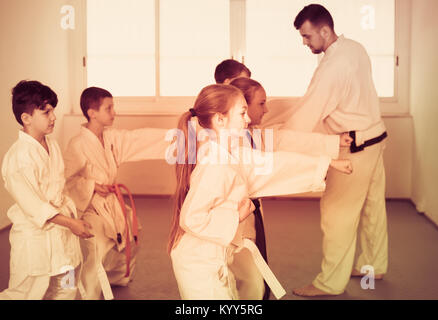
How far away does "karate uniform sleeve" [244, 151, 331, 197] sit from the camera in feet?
6.51

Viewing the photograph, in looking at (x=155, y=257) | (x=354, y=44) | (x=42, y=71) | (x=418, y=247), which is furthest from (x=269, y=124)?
(x=42, y=71)

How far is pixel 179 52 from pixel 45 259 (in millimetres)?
3770

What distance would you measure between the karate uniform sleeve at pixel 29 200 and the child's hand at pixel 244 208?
784mm

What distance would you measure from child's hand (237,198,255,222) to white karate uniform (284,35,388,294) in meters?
0.98

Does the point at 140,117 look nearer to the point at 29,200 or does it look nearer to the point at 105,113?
the point at 105,113

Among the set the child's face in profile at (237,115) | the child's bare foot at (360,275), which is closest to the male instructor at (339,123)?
the child's bare foot at (360,275)

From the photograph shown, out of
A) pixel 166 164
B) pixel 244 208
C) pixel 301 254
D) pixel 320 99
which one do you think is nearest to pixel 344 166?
pixel 244 208

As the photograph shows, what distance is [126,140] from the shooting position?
2873 mm

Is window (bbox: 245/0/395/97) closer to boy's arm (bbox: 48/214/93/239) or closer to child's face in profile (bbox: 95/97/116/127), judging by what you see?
child's face in profile (bbox: 95/97/116/127)

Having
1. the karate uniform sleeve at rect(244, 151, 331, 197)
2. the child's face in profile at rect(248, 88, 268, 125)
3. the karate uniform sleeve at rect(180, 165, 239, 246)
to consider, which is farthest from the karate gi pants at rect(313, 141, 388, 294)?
the karate uniform sleeve at rect(180, 165, 239, 246)

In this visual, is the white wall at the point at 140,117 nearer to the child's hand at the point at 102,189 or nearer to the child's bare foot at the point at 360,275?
the child's bare foot at the point at 360,275

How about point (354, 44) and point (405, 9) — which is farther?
point (405, 9)

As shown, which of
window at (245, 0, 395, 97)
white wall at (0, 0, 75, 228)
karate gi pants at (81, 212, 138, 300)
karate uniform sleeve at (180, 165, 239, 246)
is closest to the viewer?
karate uniform sleeve at (180, 165, 239, 246)
